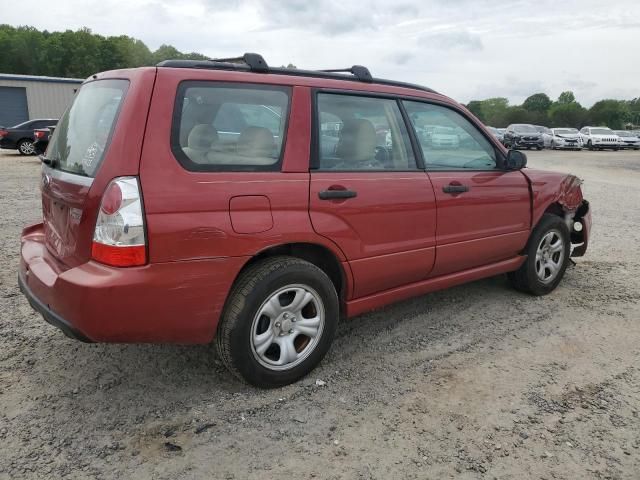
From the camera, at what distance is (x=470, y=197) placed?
388 centimetres

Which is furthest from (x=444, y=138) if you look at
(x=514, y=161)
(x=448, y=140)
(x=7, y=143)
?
(x=7, y=143)

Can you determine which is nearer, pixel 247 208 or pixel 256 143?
pixel 247 208

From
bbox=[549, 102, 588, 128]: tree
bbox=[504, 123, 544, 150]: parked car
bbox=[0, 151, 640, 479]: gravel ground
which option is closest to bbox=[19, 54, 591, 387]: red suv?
bbox=[0, 151, 640, 479]: gravel ground

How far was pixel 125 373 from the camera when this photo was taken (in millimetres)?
3211

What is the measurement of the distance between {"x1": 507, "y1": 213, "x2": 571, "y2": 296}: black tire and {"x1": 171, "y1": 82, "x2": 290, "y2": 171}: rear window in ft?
8.67

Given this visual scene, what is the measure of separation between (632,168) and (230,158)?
2180 cm

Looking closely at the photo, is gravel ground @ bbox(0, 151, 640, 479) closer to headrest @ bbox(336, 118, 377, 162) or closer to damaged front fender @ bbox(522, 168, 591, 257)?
damaged front fender @ bbox(522, 168, 591, 257)

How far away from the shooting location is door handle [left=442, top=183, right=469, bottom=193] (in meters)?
3.70

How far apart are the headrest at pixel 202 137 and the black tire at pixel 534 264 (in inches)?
118

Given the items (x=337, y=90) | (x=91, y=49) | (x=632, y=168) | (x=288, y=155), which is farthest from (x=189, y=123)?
(x=91, y=49)

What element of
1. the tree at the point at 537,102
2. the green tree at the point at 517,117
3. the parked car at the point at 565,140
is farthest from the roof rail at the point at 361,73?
the tree at the point at 537,102

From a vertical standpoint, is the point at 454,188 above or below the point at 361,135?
below

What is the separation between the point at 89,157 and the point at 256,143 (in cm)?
87

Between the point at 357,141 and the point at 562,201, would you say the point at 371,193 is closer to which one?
the point at 357,141
